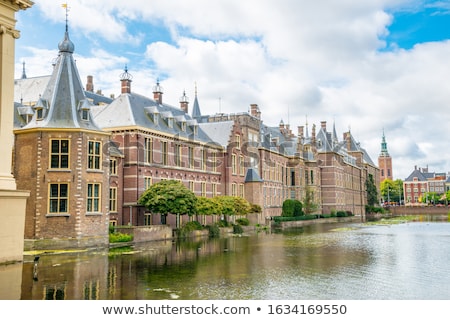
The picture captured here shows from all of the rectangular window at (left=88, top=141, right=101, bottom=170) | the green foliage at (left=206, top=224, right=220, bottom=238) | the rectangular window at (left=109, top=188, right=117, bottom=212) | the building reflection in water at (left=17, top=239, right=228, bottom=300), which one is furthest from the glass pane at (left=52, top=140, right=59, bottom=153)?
the green foliage at (left=206, top=224, right=220, bottom=238)

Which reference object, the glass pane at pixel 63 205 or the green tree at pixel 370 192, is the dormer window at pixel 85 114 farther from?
the green tree at pixel 370 192

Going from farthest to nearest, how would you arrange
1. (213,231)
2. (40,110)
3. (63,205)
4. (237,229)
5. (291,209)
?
(291,209), (237,229), (213,231), (40,110), (63,205)

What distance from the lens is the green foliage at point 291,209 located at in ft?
221

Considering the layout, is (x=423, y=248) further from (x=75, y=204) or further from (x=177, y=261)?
(x=75, y=204)

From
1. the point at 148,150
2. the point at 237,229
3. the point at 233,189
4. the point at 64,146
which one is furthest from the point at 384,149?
the point at 64,146

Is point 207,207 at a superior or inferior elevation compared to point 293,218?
superior

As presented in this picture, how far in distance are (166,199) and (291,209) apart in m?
34.0

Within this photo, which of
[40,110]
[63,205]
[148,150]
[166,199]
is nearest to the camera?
[63,205]

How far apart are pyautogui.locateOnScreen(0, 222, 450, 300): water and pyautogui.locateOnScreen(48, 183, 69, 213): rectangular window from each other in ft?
14.0

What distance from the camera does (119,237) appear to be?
33094 mm

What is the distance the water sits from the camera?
15.1 metres

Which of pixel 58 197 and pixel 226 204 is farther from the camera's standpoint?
pixel 226 204

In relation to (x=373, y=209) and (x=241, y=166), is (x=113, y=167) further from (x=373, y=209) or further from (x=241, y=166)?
(x=373, y=209)

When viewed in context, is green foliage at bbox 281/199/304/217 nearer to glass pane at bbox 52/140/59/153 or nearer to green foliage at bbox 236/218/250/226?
green foliage at bbox 236/218/250/226
